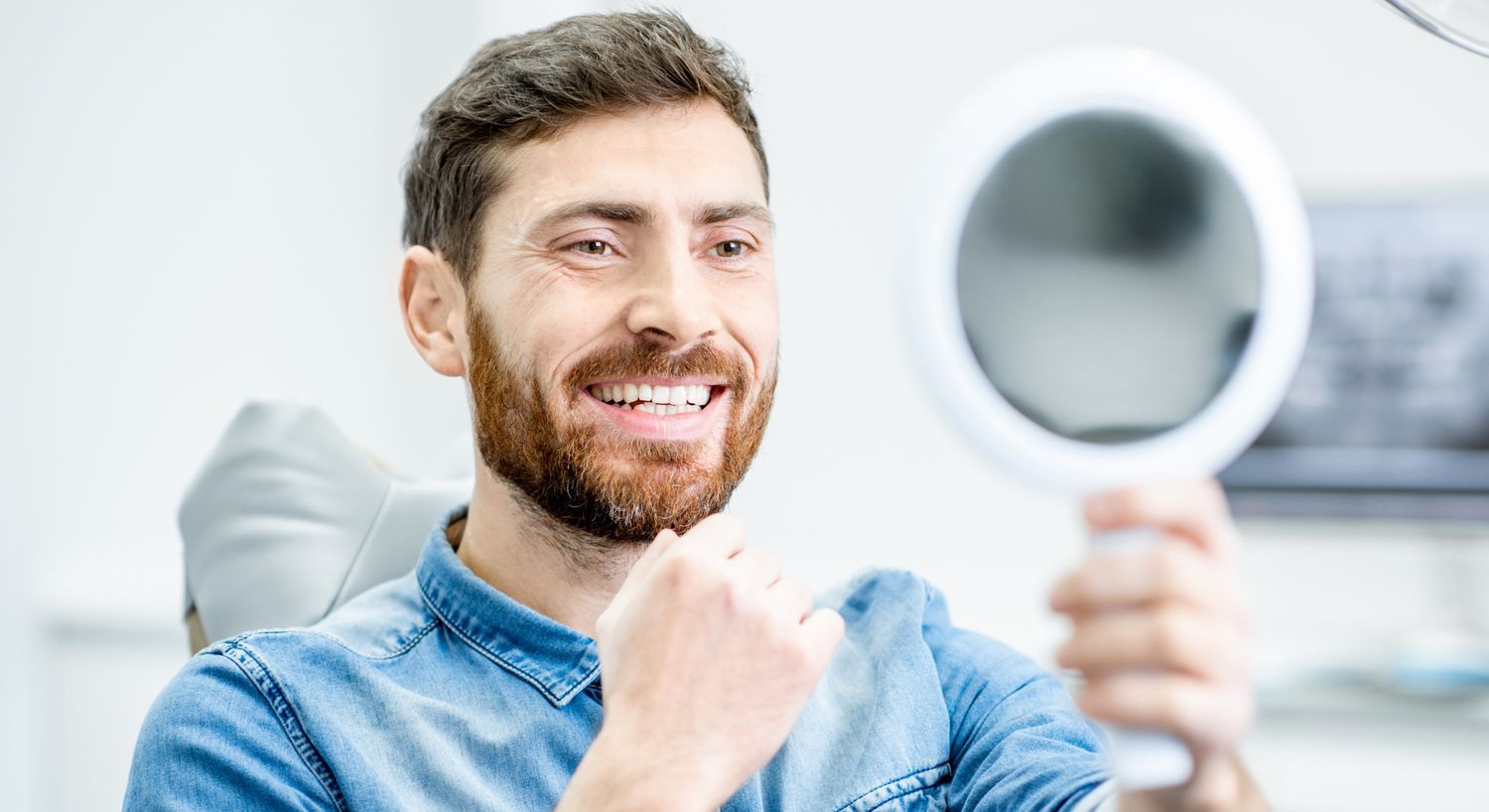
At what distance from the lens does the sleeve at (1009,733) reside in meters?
1.12

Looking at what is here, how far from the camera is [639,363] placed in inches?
52.4

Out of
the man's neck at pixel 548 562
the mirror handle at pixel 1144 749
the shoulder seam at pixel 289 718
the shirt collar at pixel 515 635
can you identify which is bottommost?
the shoulder seam at pixel 289 718

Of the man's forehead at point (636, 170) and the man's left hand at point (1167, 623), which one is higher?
the man's forehead at point (636, 170)

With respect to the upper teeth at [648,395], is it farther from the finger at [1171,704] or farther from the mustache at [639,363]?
the finger at [1171,704]

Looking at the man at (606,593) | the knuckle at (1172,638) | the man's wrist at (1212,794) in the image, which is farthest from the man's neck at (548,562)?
the knuckle at (1172,638)

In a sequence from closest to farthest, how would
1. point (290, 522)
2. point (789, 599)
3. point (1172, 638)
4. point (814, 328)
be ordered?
1. point (1172, 638)
2. point (789, 599)
3. point (290, 522)
4. point (814, 328)

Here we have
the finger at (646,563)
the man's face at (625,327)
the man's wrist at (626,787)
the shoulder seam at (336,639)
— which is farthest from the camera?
the man's face at (625,327)

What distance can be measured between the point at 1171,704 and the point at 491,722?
781 millimetres

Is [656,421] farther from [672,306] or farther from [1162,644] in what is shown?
[1162,644]

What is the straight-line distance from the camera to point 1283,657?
107 inches

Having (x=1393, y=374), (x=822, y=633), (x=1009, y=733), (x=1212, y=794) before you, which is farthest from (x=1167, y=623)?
(x=1393, y=374)

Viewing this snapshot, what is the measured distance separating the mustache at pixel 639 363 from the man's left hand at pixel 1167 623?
758 mm

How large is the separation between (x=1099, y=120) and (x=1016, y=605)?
2422 mm

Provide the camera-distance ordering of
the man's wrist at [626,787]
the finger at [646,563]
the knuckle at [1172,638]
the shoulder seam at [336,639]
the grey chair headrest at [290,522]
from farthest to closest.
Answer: the grey chair headrest at [290,522], the shoulder seam at [336,639], the finger at [646,563], the man's wrist at [626,787], the knuckle at [1172,638]
